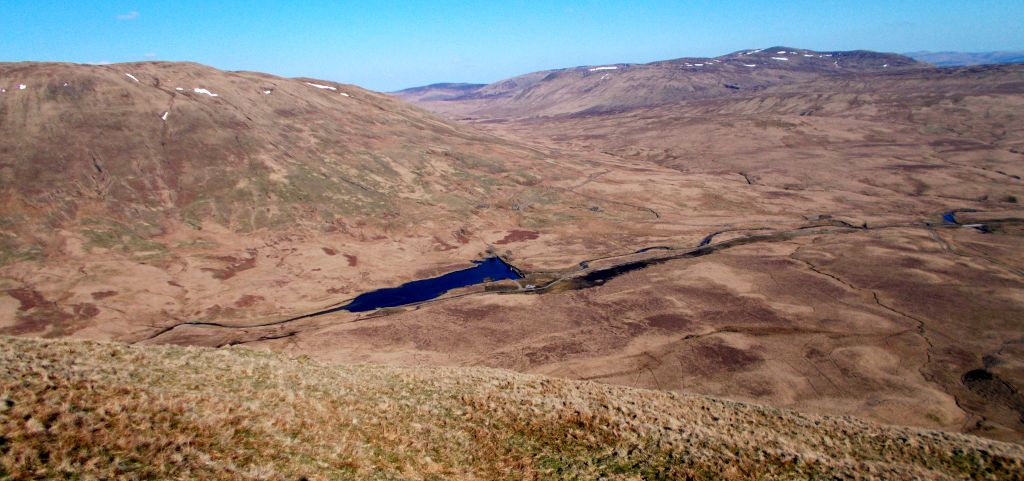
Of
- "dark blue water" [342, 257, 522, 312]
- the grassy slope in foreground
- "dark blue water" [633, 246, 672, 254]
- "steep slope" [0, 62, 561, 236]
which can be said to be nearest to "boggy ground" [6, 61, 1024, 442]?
"steep slope" [0, 62, 561, 236]

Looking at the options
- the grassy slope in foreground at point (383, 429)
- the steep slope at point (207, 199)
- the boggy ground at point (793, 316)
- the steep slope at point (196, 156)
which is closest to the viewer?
the grassy slope in foreground at point (383, 429)

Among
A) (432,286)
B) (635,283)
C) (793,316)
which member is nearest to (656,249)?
(635,283)

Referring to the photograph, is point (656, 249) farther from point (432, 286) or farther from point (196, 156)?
point (196, 156)

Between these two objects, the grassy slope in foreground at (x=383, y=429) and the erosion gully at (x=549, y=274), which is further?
the erosion gully at (x=549, y=274)

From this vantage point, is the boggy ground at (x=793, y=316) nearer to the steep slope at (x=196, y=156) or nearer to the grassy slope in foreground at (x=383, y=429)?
the grassy slope in foreground at (x=383, y=429)

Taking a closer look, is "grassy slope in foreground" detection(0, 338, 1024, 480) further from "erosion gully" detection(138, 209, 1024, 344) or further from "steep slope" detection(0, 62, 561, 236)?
"steep slope" detection(0, 62, 561, 236)

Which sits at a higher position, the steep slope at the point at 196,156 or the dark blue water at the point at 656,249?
the steep slope at the point at 196,156

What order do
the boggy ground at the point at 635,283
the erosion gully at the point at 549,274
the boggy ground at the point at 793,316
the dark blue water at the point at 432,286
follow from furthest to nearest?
the dark blue water at the point at 432,286, the erosion gully at the point at 549,274, the boggy ground at the point at 635,283, the boggy ground at the point at 793,316

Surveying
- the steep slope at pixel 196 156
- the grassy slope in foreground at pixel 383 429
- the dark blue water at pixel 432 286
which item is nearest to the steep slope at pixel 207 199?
the steep slope at pixel 196 156
